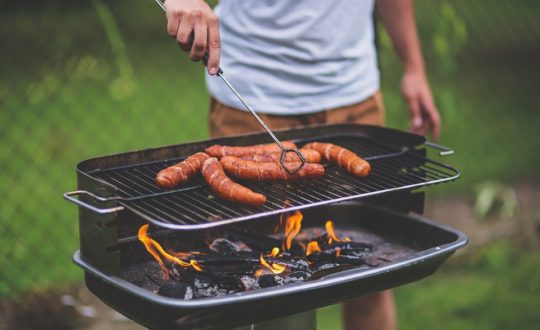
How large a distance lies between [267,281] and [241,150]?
50cm

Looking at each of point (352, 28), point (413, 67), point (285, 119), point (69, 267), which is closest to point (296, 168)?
point (285, 119)

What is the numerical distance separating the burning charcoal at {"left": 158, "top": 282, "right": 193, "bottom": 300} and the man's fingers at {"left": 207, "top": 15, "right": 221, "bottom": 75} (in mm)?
640

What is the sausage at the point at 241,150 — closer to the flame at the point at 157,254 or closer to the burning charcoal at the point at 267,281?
the flame at the point at 157,254

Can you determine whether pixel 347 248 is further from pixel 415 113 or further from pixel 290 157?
pixel 415 113

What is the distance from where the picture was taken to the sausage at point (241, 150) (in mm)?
2529

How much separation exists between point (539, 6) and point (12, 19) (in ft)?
19.2

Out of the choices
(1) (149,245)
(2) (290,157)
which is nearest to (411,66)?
(2) (290,157)

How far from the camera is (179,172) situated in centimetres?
233

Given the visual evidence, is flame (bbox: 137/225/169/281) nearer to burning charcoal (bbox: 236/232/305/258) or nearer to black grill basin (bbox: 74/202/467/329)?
black grill basin (bbox: 74/202/467/329)

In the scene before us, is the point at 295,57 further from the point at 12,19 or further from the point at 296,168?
the point at 12,19

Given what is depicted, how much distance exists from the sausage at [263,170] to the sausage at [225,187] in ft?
0.13

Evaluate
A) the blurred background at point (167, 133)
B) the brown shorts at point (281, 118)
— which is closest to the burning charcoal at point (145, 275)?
the brown shorts at point (281, 118)

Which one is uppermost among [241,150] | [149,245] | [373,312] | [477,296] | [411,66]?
[411,66]

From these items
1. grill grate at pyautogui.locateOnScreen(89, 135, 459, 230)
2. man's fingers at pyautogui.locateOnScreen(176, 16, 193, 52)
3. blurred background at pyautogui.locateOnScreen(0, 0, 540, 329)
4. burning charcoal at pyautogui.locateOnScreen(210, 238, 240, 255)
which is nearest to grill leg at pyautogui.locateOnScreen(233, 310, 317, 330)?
burning charcoal at pyautogui.locateOnScreen(210, 238, 240, 255)
